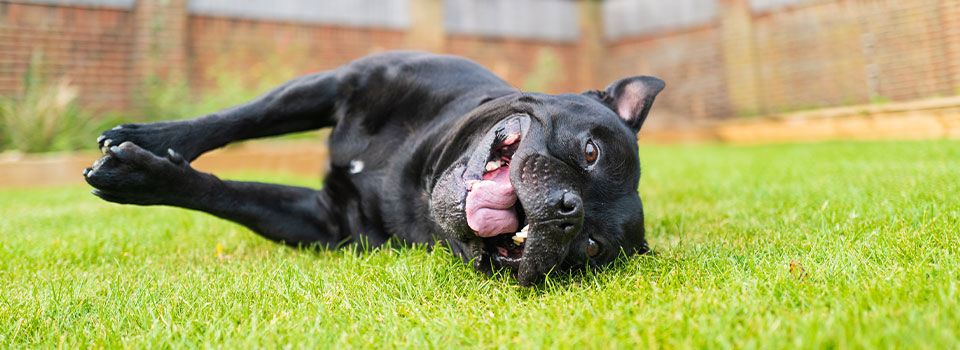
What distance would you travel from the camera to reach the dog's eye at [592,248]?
Result: 190 cm

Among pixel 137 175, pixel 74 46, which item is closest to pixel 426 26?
pixel 74 46

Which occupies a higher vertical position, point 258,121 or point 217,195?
point 258,121


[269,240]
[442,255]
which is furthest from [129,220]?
[442,255]

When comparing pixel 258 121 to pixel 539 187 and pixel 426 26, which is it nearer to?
pixel 539 187

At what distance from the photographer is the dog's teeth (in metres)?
1.93

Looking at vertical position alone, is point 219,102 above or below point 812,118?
above

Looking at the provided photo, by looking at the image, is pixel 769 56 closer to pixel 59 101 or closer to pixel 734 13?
pixel 734 13

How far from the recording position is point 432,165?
222 centimetres

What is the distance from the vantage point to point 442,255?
2088 mm

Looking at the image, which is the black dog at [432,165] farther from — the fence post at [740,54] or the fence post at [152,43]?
the fence post at [740,54]

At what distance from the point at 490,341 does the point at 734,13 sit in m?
11.3

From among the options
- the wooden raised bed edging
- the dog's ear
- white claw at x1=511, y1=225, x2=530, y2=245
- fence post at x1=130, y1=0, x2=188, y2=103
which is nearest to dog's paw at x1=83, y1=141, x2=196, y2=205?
white claw at x1=511, y1=225, x2=530, y2=245

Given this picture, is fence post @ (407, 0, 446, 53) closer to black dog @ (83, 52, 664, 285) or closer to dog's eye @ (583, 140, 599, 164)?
black dog @ (83, 52, 664, 285)

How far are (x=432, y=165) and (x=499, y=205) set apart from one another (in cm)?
51
